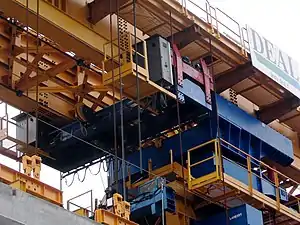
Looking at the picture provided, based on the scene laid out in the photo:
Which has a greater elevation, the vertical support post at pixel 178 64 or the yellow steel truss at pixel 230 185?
the vertical support post at pixel 178 64

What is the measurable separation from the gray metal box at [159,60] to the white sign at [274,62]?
345 cm

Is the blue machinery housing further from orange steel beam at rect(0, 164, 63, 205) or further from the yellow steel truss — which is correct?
orange steel beam at rect(0, 164, 63, 205)

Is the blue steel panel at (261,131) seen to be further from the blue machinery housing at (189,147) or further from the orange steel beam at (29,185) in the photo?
the orange steel beam at (29,185)

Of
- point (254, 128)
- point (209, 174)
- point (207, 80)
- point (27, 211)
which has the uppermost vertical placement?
point (207, 80)

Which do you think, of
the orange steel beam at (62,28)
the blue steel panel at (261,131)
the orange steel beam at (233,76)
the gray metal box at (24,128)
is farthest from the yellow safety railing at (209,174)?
the gray metal box at (24,128)

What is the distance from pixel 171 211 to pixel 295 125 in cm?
655

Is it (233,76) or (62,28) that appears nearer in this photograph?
(62,28)

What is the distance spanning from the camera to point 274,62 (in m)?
26.6

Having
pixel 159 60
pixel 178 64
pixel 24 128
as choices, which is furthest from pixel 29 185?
pixel 24 128

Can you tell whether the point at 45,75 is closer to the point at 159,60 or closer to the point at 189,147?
the point at 159,60

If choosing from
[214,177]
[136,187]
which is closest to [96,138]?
[136,187]

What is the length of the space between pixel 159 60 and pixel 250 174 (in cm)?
434

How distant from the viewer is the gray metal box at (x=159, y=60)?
74.1 feet

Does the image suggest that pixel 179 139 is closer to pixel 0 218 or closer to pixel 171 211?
pixel 171 211
